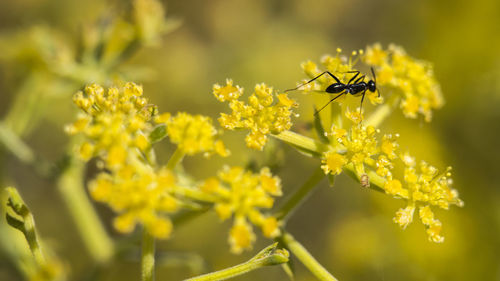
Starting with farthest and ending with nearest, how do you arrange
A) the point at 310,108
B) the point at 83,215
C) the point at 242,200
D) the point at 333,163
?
the point at 310,108
the point at 83,215
the point at 333,163
the point at 242,200

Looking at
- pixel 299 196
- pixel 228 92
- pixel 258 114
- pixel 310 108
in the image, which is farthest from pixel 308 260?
pixel 310 108

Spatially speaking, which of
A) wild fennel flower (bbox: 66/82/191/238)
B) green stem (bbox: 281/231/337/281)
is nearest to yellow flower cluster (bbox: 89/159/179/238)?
wild fennel flower (bbox: 66/82/191/238)

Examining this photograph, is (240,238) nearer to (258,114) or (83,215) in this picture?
(258,114)

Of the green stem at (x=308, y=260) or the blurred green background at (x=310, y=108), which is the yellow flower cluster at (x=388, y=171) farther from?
the blurred green background at (x=310, y=108)

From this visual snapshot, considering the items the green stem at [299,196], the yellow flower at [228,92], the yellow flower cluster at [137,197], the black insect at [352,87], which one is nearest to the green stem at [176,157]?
the yellow flower cluster at [137,197]

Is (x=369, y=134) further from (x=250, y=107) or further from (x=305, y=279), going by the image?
(x=305, y=279)

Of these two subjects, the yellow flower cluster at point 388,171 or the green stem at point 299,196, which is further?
the green stem at point 299,196

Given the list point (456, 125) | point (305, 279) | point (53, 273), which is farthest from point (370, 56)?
point (456, 125)
